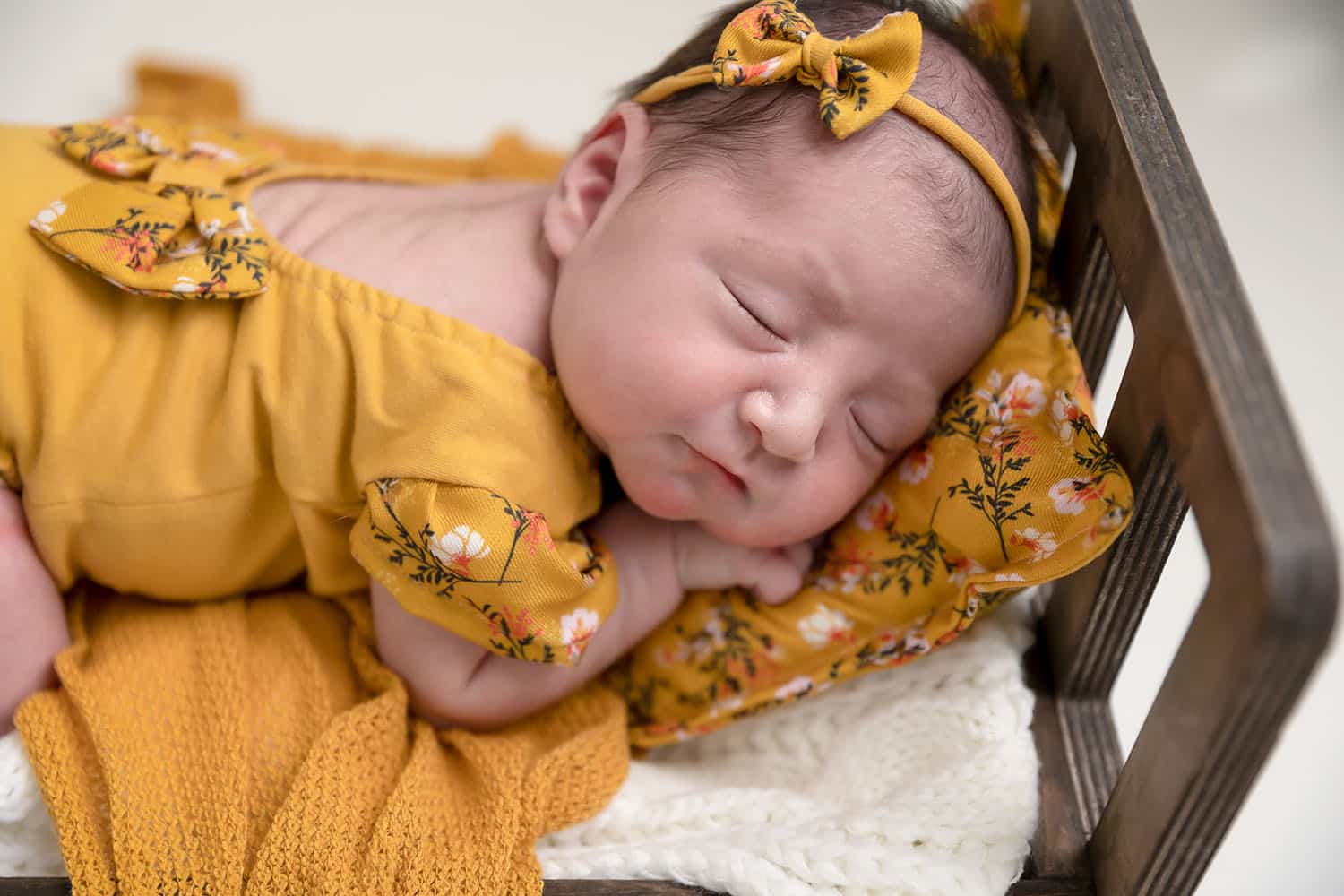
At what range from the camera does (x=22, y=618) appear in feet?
3.76

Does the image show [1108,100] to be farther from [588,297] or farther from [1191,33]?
[1191,33]

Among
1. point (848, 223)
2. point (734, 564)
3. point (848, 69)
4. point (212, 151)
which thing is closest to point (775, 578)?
point (734, 564)

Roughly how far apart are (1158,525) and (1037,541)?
11cm

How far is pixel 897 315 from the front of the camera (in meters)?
1.03

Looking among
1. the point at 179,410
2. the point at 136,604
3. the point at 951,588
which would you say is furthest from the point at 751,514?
the point at 136,604

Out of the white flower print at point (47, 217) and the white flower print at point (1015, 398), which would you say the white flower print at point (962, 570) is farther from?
the white flower print at point (47, 217)

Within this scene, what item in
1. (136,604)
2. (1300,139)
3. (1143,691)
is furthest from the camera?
(1300,139)

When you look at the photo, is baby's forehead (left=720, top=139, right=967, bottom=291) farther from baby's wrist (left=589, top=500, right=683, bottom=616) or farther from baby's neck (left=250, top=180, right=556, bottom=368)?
baby's wrist (left=589, top=500, right=683, bottom=616)

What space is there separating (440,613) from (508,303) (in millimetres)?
282

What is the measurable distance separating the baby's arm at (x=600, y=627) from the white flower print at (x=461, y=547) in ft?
0.53

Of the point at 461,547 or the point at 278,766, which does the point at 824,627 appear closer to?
the point at 461,547

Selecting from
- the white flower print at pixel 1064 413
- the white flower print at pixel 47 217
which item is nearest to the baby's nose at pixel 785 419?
the white flower print at pixel 1064 413

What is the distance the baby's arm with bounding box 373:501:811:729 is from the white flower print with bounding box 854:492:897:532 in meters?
0.07

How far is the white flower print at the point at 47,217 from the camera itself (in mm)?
1112
